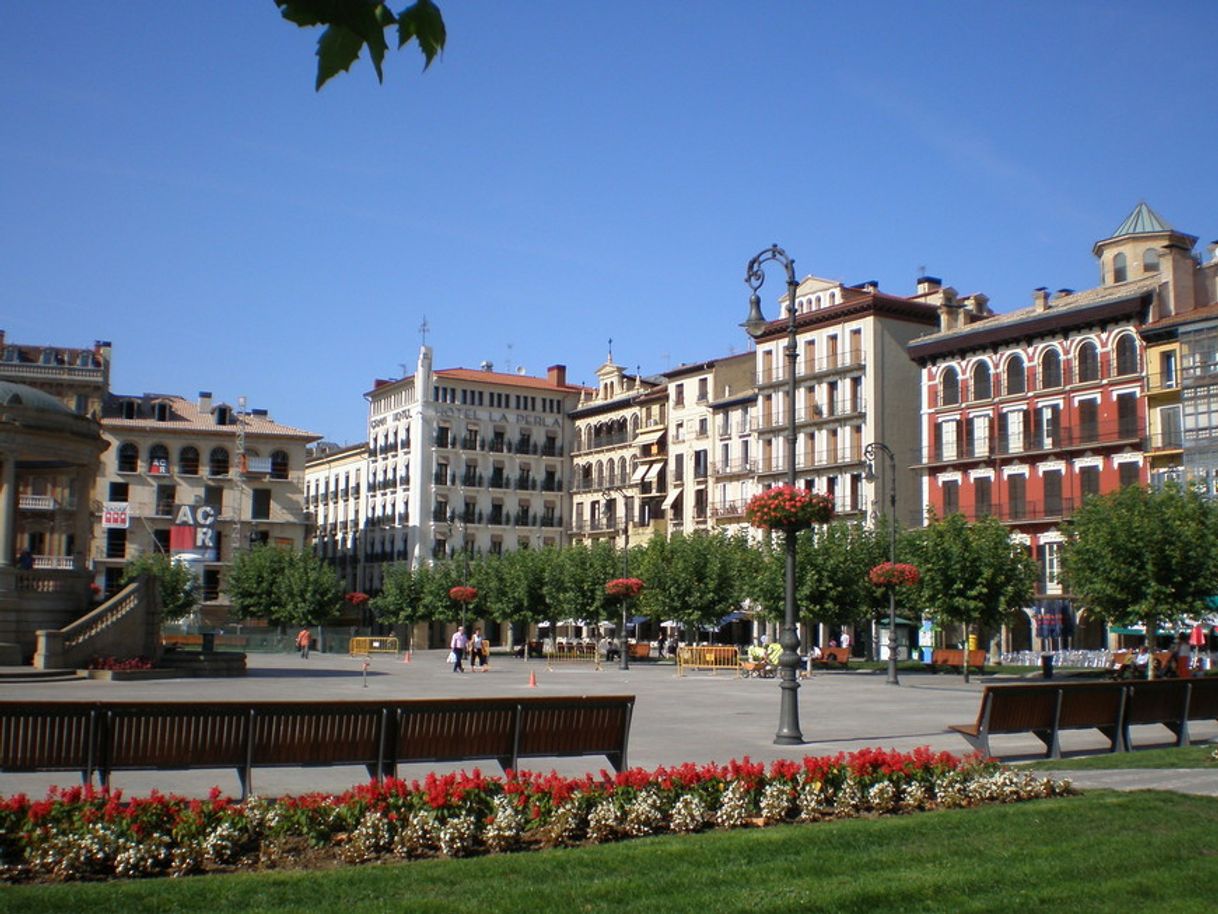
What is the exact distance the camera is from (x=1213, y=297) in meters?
59.0

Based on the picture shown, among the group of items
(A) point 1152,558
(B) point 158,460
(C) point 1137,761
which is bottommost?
(C) point 1137,761

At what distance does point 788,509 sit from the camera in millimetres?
20625

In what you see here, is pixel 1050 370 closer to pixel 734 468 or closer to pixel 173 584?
pixel 734 468

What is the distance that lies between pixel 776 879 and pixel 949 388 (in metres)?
60.9

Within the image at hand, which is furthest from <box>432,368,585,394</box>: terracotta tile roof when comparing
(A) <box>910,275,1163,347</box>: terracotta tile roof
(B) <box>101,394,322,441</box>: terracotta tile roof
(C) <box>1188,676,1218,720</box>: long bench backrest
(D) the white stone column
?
(C) <box>1188,676,1218,720</box>: long bench backrest

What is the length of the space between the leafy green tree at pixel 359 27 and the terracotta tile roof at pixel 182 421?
8887cm

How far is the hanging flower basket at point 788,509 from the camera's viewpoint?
20.6 metres

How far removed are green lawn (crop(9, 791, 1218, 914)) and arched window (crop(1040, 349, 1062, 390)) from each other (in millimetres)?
53814

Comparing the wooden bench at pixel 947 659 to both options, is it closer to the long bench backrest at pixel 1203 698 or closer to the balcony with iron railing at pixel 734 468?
the balcony with iron railing at pixel 734 468

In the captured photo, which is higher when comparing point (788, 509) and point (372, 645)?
point (788, 509)

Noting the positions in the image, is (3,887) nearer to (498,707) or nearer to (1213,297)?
(498,707)

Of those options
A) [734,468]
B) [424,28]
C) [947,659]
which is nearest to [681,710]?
[424,28]

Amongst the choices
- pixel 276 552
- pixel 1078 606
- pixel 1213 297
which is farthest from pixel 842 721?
pixel 276 552

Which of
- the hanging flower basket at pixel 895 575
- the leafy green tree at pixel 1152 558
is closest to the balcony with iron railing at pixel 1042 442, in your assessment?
the leafy green tree at pixel 1152 558
